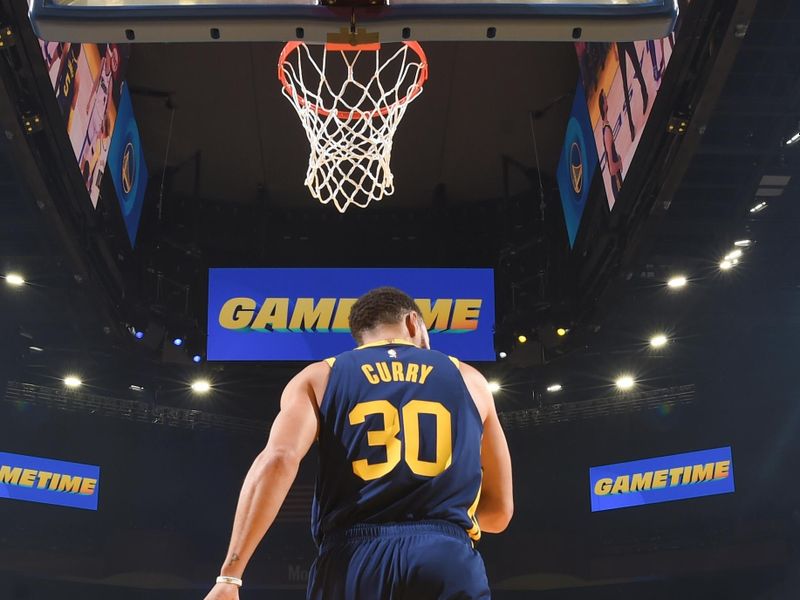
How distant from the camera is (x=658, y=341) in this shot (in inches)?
515

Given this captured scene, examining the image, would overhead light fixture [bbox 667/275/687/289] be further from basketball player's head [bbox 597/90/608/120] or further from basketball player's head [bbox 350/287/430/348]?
basketball player's head [bbox 350/287/430/348]

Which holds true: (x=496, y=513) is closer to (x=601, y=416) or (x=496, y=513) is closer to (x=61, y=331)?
(x=61, y=331)

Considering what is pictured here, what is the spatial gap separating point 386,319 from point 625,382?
1176cm

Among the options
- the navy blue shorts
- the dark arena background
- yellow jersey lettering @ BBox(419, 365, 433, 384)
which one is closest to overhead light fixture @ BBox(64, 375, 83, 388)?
the dark arena background

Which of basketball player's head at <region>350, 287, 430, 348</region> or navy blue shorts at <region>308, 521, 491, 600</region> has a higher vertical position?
basketball player's head at <region>350, 287, 430, 348</region>

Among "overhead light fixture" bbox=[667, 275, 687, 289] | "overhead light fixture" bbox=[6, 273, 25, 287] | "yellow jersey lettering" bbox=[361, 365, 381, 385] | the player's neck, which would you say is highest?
"overhead light fixture" bbox=[667, 275, 687, 289]

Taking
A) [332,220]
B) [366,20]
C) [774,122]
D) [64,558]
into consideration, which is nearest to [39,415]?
[64,558]

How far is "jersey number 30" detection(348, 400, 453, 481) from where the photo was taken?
2.64 m

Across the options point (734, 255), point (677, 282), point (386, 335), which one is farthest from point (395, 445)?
point (677, 282)

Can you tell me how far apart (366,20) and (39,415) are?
12353mm

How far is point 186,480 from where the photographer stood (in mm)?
14695

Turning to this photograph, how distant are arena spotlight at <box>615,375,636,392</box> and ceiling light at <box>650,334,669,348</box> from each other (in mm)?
942

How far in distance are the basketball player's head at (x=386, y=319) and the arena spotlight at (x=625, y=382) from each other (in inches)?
454

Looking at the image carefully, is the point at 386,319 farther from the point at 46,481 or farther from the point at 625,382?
the point at 46,481
